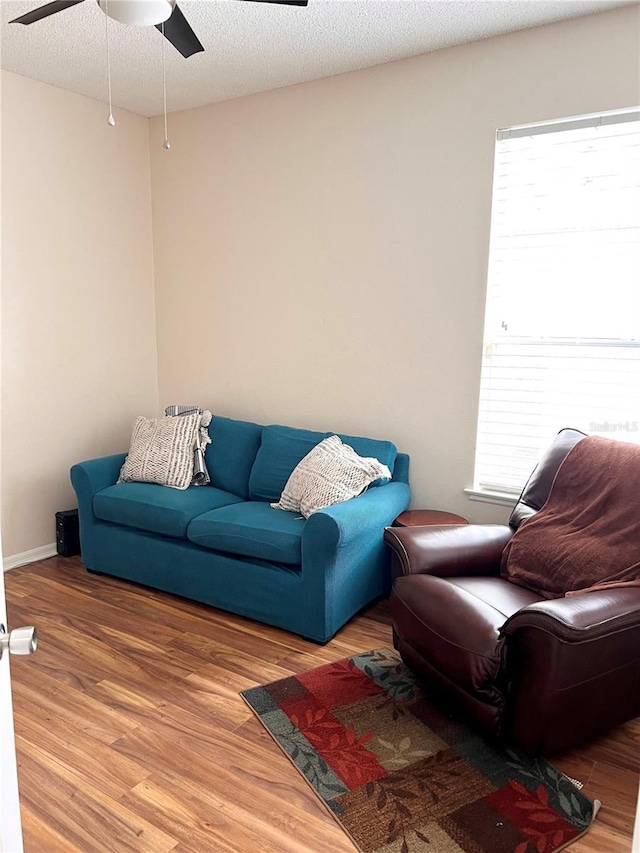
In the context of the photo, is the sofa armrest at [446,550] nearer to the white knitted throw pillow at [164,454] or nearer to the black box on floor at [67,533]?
the white knitted throw pillow at [164,454]

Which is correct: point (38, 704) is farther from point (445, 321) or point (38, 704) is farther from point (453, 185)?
point (453, 185)

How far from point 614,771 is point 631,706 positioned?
22cm

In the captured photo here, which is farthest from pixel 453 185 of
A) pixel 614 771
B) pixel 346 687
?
pixel 614 771

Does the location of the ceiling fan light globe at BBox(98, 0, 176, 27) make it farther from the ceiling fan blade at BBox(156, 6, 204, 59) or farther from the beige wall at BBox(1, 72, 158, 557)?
the beige wall at BBox(1, 72, 158, 557)

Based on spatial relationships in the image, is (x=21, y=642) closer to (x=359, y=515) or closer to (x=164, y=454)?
(x=359, y=515)

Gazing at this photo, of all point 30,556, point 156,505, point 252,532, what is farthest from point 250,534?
point 30,556

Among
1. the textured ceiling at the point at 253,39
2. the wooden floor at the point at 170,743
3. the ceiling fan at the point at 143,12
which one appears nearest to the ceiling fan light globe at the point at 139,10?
the ceiling fan at the point at 143,12

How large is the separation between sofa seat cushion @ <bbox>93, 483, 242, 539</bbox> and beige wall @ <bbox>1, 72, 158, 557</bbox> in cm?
63

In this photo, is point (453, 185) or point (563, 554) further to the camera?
point (453, 185)

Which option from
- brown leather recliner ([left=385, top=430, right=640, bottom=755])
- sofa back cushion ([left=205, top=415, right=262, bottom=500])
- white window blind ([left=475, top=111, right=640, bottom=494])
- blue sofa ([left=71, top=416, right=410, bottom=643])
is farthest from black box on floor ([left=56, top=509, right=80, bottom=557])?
white window blind ([left=475, top=111, right=640, bottom=494])

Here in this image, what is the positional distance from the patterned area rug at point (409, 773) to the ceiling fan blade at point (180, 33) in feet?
8.11

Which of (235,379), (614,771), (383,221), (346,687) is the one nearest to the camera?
(614,771)

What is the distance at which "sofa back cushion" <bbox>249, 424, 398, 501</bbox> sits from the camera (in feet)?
11.7

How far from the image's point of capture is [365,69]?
353 cm
